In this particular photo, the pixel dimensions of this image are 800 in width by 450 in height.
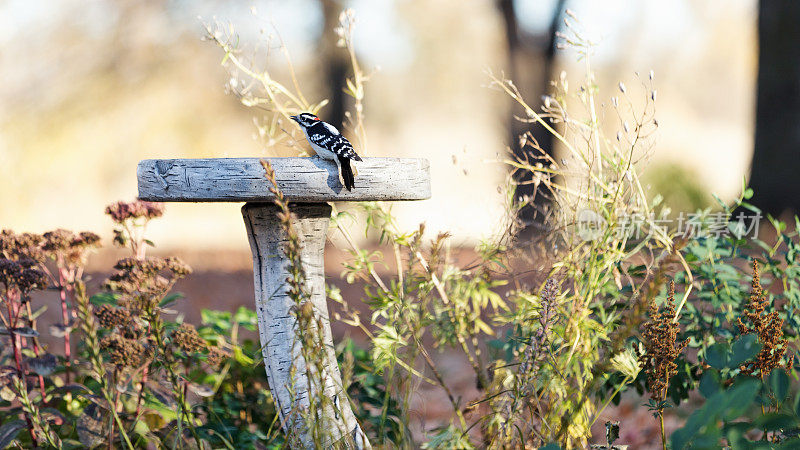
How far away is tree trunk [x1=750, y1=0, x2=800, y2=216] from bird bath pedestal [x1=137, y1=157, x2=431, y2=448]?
540 cm

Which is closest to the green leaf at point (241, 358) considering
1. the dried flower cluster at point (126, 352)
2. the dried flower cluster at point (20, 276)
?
the dried flower cluster at point (126, 352)

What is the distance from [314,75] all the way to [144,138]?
12.3 feet

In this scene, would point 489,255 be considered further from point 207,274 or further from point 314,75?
point 314,75

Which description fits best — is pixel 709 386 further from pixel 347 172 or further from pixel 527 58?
pixel 527 58

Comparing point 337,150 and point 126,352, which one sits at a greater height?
point 337,150

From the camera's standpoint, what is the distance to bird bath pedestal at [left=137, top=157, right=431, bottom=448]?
7.25ft

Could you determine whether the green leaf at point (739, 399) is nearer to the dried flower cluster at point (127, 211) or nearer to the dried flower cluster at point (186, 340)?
the dried flower cluster at point (186, 340)

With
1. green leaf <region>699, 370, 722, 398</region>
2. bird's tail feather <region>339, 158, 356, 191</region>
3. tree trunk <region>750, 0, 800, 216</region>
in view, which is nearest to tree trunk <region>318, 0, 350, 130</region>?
tree trunk <region>750, 0, 800, 216</region>

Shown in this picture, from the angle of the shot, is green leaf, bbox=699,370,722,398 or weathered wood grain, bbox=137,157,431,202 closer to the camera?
green leaf, bbox=699,370,722,398

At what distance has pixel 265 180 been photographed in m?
2.21

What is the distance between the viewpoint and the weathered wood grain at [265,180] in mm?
2207

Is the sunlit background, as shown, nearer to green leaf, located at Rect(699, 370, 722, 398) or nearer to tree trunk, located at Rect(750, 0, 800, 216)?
tree trunk, located at Rect(750, 0, 800, 216)

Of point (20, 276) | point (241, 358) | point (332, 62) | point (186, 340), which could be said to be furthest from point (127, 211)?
point (332, 62)

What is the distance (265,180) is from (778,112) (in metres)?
6.17
